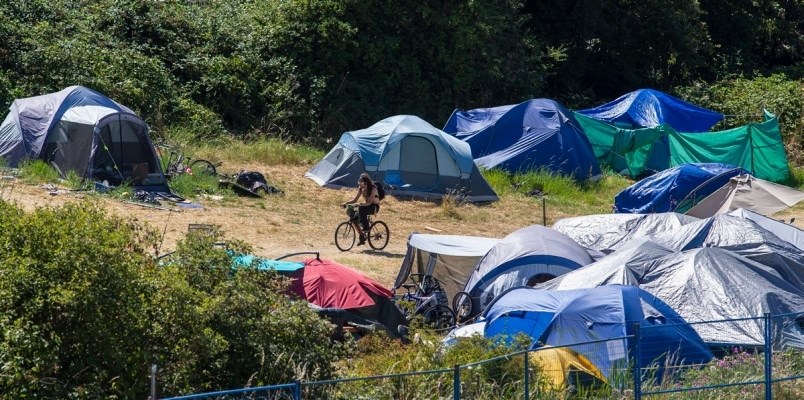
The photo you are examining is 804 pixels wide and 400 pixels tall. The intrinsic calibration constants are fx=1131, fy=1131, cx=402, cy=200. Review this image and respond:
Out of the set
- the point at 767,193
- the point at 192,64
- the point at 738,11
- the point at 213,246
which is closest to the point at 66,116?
the point at 192,64

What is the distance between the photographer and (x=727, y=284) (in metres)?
14.4

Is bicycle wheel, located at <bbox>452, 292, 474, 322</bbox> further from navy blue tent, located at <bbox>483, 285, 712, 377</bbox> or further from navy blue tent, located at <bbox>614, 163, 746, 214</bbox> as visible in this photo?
navy blue tent, located at <bbox>614, 163, 746, 214</bbox>

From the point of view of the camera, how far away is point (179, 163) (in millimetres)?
21172

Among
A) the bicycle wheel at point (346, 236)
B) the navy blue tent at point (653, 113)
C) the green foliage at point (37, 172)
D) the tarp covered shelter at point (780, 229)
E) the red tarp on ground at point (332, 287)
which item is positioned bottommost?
the bicycle wheel at point (346, 236)

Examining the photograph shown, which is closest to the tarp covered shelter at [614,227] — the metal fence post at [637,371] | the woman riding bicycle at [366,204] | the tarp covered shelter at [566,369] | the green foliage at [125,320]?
the woman riding bicycle at [366,204]

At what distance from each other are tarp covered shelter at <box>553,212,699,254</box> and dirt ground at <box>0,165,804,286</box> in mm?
2449

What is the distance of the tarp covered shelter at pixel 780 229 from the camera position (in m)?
18.3

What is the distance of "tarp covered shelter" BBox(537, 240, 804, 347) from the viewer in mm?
14164

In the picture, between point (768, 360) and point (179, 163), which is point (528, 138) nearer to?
point (179, 163)

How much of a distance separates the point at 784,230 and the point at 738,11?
21.3m

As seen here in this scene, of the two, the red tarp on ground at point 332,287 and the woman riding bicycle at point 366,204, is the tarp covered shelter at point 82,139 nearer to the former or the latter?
the woman riding bicycle at point 366,204

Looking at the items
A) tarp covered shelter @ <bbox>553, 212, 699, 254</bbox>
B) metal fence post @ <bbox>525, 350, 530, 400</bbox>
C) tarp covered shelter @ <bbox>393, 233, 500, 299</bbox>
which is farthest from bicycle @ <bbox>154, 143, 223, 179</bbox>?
metal fence post @ <bbox>525, 350, 530, 400</bbox>

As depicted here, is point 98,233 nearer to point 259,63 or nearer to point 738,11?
point 259,63

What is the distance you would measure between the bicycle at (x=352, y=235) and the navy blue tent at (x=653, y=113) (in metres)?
12.3
